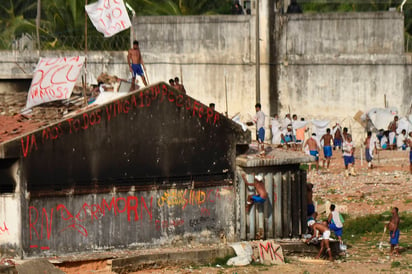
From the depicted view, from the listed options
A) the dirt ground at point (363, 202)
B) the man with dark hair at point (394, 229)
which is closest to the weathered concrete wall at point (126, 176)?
the dirt ground at point (363, 202)

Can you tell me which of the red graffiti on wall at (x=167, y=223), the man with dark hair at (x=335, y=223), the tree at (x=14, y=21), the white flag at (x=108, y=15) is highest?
the tree at (x=14, y=21)

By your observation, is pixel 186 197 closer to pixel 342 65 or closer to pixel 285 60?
pixel 285 60

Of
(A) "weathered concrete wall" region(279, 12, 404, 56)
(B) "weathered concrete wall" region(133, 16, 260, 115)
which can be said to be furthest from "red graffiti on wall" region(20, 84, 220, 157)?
(A) "weathered concrete wall" region(279, 12, 404, 56)

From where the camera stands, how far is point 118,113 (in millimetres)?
21516

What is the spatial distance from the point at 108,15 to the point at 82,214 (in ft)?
16.7

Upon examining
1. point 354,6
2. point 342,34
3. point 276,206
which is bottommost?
point 276,206

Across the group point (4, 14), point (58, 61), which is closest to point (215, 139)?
point (58, 61)

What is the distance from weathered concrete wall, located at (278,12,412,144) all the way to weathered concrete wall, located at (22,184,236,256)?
18.2 meters

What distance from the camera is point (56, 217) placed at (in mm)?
20859

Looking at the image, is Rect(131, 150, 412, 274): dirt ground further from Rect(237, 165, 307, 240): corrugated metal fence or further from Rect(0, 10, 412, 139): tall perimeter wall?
Rect(0, 10, 412, 139): tall perimeter wall

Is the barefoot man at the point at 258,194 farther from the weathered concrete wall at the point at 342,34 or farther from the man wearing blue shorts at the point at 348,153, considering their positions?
Answer: the weathered concrete wall at the point at 342,34

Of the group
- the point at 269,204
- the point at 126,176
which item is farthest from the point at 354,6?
the point at 126,176

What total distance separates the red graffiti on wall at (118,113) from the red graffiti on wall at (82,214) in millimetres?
1178

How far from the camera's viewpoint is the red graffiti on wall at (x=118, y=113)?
67.5ft
